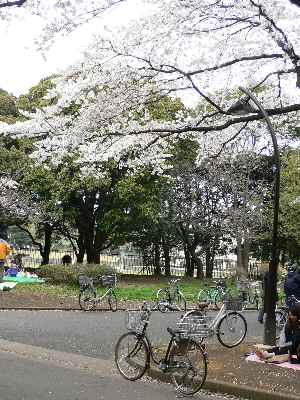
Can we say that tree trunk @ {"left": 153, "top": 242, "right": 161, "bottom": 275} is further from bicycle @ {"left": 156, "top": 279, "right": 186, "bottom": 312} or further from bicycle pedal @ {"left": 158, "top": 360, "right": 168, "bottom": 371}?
bicycle pedal @ {"left": 158, "top": 360, "right": 168, "bottom": 371}

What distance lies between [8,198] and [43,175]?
201cm

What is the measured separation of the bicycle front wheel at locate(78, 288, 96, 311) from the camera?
1658 centimetres

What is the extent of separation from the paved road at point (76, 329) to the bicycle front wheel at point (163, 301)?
64 cm

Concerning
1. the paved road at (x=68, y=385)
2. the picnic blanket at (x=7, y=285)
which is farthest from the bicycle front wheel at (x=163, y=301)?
the paved road at (x=68, y=385)

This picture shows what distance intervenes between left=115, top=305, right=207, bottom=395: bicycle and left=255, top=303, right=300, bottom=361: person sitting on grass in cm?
163

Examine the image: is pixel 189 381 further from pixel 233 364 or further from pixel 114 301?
pixel 114 301

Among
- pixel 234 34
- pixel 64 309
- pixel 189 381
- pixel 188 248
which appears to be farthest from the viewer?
pixel 188 248

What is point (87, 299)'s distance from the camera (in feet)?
54.5

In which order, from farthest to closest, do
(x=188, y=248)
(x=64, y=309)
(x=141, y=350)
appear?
(x=188, y=248)
(x=64, y=309)
(x=141, y=350)

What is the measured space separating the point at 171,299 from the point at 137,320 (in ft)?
32.1

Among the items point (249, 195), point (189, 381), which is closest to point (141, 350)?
point (189, 381)

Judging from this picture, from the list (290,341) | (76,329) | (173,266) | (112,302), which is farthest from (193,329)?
(173,266)

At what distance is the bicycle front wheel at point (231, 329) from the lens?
1041 centimetres

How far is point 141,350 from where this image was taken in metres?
7.99
